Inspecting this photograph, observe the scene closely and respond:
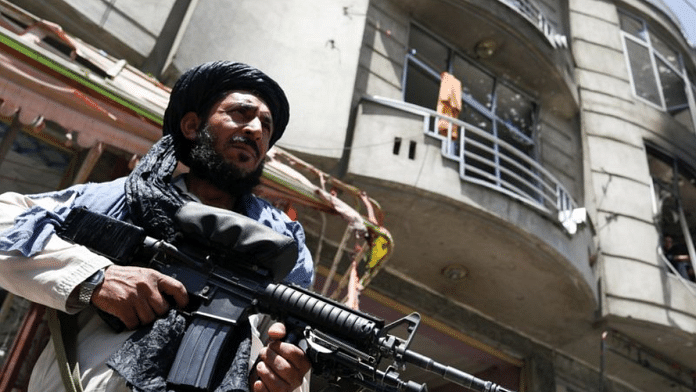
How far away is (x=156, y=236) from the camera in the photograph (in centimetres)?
191

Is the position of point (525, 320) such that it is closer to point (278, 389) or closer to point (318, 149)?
point (318, 149)

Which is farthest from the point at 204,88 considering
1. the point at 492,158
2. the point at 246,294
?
the point at 492,158

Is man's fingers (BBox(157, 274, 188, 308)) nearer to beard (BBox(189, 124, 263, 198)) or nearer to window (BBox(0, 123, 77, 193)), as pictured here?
beard (BBox(189, 124, 263, 198))

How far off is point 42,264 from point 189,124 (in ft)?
2.68

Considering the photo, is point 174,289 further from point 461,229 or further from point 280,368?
point 461,229

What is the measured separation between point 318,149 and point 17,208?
447 centimetres

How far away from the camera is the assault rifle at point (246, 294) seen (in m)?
1.73

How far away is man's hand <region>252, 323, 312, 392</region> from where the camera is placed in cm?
164

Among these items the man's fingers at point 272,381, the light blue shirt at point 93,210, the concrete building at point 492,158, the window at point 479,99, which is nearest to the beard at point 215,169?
the light blue shirt at point 93,210

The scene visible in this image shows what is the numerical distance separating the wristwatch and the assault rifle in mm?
100

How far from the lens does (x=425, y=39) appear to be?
360 inches

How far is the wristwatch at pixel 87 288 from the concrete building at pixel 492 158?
14.2 feet

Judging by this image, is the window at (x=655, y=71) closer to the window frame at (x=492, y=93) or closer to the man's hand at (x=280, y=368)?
the window frame at (x=492, y=93)

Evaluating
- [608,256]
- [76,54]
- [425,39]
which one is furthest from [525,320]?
[76,54]
